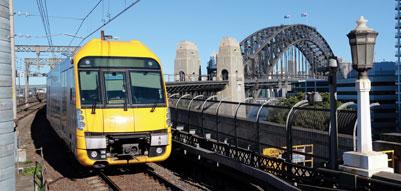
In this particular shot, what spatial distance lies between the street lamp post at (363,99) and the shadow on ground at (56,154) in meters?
8.88

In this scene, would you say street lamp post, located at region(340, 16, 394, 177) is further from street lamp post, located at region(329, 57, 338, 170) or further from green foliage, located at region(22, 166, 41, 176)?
green foliage, located at region(22, 166, 41, 176)

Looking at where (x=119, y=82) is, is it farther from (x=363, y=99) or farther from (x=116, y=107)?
(x=363, y=99)

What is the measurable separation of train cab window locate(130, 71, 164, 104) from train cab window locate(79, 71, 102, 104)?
3.33ft

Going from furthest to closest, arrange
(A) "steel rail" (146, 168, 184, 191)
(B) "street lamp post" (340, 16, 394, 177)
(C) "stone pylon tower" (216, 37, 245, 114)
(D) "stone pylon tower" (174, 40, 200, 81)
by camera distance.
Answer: (D) "stone pylon tower" (174, 40, 200, 81) < (C) "stone pylon tower" (216, 37, 245, 114) < (A) "steel rail" (146, 168, 184, 191) < (B) "street lamp post" (340, 16, 394, 177)

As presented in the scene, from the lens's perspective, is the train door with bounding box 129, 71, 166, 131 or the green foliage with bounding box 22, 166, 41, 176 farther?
the green foliage with bounding box 22, 166, 41, 176

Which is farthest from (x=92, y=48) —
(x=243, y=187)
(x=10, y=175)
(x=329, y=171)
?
(x=10, y=175)

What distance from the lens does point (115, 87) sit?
12039mm

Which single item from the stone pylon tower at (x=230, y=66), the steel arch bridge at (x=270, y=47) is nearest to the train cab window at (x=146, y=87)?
the stone pylon tower at (x=230, y=66)

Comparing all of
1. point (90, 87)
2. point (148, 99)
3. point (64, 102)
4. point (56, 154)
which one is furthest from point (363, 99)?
point (56, 154)

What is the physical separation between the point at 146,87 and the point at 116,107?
120 cm

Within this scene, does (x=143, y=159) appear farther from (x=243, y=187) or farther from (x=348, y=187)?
(x=348, y=187)

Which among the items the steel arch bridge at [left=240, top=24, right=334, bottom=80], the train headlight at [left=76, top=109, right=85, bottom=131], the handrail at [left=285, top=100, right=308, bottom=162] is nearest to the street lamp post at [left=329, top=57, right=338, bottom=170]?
the handrail at [left=285, top=100, right=308, bottom=162]

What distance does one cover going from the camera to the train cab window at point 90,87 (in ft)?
38.2

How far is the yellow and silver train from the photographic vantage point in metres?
Result: 11.3
